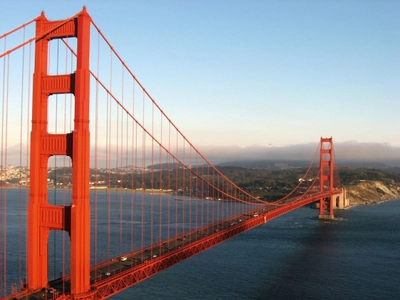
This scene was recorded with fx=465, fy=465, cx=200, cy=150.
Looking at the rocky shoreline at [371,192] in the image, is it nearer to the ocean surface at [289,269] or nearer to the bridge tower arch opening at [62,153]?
the ocean surface at [289,269]

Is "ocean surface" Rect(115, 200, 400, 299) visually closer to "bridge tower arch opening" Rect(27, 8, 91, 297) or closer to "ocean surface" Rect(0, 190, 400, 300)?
"ocean surface" Rect(0, 190, 400, 300)

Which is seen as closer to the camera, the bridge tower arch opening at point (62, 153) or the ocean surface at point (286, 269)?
the bridge tower arch opening at point (62, 153)

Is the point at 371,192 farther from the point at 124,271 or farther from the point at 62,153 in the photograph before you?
the point at 62,153

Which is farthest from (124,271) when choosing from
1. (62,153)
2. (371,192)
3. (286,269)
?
(371,192)

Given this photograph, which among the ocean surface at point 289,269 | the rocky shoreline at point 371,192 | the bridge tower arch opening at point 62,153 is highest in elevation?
the bridge tower arch opening at point 62,153

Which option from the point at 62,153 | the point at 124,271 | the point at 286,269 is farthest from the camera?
the point at 286,269

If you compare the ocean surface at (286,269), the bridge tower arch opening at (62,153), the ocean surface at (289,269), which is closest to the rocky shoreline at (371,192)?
the ocean surface at (286,269)

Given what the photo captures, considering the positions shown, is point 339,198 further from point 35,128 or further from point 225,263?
point 35,128

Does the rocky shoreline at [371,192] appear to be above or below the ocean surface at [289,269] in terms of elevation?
above
